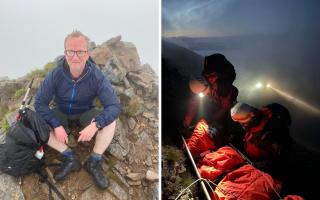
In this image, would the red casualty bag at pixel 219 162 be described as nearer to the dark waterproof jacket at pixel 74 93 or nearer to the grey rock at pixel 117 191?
the grey rock at pixel 117 191

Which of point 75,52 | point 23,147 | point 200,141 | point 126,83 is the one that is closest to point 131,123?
point 126,83

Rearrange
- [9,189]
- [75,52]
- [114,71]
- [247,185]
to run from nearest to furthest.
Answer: [247,185] → [9,189] → [75,52] → [114,71]

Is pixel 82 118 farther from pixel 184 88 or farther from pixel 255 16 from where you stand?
pixel 255 16

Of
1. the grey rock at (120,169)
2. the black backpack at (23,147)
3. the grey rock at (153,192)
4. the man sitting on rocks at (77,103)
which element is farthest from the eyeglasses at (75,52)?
the grey rock at (153,192)

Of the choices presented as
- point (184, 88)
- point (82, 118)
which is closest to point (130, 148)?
point (82, 118)

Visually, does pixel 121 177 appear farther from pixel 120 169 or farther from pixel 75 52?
pixel 75 52

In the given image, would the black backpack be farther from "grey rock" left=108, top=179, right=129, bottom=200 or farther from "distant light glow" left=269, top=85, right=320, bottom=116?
"distant light glow" left=269, top=85, right=320, bottom=116

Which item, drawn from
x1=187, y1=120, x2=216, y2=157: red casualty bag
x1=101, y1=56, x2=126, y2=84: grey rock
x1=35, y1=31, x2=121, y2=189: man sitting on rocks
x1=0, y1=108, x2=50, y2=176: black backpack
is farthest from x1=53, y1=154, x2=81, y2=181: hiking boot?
x1=187, y1=120, x2=216, y2=157: red casualty bag
